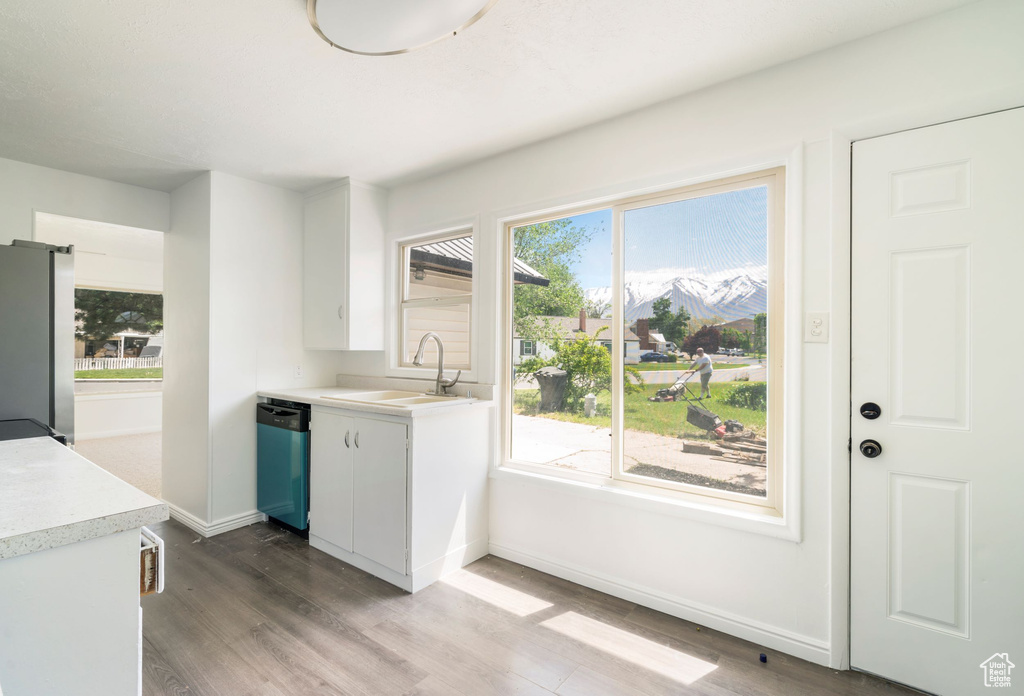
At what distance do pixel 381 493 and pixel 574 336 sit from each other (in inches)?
54.5

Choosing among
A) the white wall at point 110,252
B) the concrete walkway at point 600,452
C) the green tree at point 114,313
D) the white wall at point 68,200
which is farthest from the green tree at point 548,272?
the green tree at point 114,313

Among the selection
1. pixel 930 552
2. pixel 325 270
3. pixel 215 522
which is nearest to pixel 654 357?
pixel 930 552

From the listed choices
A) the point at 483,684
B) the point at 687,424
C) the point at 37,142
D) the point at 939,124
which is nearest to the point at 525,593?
the point at 483,684

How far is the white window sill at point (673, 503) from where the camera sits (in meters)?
2.06

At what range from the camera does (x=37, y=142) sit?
2814mm

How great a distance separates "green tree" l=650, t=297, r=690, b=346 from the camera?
240 centimetres

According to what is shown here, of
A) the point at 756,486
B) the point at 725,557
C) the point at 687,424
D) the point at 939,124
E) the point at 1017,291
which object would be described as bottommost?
the point at 725,557

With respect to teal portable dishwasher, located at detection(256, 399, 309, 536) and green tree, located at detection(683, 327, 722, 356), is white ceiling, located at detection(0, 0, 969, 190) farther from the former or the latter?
teal portable dishwasher, located at detection(256, 399, 309, 536)

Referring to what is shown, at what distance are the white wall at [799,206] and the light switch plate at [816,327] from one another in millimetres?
32

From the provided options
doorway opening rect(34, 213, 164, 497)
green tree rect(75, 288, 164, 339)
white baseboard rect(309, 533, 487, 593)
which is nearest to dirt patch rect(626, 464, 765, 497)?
white baseboard rect(309, 533, 487, 593)

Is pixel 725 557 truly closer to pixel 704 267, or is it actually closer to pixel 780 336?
pixel 780 336

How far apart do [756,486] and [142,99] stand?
11.2 feet

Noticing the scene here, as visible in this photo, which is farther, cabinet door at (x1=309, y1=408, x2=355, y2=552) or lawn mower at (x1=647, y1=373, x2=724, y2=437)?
cabinet door at (x1=309, y1=408, x2=355, y2=552)

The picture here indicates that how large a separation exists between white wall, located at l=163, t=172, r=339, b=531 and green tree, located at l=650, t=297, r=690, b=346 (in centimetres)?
276
